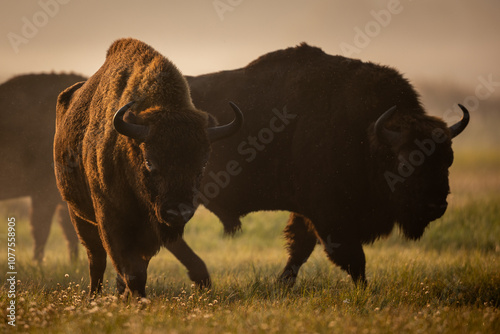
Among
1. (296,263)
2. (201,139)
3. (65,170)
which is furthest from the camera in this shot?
(296,263)

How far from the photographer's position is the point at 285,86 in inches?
299

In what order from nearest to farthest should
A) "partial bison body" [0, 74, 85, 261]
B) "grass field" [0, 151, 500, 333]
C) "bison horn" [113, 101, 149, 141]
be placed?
"grass field" [0, 151, 500, 333] < "bison horn" [113, 101, 149, 141] < "partial bison body" [0, 74, 85, 261]

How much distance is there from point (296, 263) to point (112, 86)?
342 cm

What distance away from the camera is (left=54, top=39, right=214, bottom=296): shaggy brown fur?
531 centimetres

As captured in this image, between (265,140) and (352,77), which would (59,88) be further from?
(352,77)

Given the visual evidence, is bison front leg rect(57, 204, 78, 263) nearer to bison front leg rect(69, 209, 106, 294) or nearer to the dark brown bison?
bison front leg rect(69, 209, 106, 294)

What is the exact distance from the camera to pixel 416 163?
6.57m

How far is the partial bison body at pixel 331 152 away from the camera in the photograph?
668 centimetres

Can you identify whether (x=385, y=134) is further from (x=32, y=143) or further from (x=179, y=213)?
(x=32, y=143)

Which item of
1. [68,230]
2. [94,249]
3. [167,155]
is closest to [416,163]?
[167,155]

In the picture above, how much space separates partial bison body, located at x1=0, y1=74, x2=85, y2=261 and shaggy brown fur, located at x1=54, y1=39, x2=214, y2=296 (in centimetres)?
397

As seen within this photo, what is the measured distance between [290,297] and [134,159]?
2305 mm

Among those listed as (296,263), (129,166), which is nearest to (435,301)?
(296,263)

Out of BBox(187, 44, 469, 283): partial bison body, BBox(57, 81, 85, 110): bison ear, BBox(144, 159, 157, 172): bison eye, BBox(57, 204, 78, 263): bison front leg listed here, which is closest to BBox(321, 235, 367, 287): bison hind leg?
BBox(187, 44, 469, 283): partial bison body
